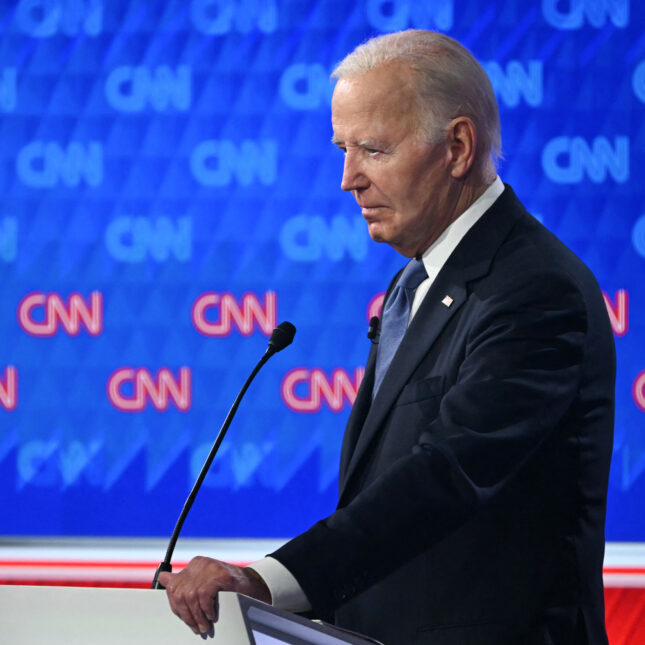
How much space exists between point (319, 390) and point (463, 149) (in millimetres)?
1458

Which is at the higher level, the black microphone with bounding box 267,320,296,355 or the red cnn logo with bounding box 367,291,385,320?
the red cnn logo with bounding box 367,291,385,320

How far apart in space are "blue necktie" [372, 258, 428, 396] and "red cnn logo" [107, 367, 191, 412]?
139 centimetres

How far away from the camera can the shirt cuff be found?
1.14 metres

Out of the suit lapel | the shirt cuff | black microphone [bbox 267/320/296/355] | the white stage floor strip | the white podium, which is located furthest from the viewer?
the white stage floor strip

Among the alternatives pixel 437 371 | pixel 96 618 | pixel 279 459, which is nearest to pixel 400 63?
pixel 437 371

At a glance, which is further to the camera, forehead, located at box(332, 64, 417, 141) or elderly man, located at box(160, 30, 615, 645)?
forehead, located at box(332, 64, 417, 141)

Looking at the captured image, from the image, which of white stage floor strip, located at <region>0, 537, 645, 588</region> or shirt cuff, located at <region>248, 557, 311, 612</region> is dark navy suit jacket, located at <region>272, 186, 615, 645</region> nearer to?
shirt cuff, located at <region>248, 557, 311, 612</region>

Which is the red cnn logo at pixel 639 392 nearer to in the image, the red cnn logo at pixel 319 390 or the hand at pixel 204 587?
the red cnn logo at pixel 319 390

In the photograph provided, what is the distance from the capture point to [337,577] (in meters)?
1.18

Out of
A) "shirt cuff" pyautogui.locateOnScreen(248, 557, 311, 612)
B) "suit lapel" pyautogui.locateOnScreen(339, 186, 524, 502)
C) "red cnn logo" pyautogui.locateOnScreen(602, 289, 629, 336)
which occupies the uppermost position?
"red cnn logo" pyautogui.locateOnScreen(602, 289, 629, 336)

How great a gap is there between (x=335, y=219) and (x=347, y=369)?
43cm

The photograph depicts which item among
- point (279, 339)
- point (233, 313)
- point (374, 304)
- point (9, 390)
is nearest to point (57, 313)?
point (9, 390)

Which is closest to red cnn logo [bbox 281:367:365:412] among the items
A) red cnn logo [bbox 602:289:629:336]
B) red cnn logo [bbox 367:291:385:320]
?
red cnn logo [bbox 367:291:385:320]

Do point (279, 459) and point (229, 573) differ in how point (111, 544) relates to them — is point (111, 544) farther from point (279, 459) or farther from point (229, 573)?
point (229, 573)
